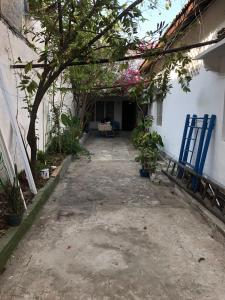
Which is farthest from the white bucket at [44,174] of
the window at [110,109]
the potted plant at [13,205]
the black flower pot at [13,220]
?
the window at [110,109]

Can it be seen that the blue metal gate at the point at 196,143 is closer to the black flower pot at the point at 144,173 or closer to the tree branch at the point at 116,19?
the black flower pot at the point at 144,173

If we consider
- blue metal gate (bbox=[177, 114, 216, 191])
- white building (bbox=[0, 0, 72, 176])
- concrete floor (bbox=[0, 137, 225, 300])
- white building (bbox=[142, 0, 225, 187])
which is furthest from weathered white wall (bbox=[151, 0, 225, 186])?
white building (bbox=[0, 0, 72, 176])

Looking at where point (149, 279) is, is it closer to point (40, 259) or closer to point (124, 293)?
point (124, 293)

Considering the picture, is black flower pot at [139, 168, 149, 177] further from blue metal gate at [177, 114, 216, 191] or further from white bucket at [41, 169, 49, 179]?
white bucket at [41, 169, 49, 179]

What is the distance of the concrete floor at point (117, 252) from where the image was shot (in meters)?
2.80

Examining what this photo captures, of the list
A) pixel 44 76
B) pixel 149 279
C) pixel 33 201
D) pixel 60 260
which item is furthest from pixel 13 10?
pixel 149 279

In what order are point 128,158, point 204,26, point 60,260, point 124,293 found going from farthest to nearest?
point 128,158
point 204,26
point 60,260
point 124,293

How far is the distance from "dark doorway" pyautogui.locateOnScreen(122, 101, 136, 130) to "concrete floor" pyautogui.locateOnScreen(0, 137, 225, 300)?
1668 centimetres

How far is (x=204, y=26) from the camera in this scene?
6129 mm

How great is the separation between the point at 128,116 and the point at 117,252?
1941cm

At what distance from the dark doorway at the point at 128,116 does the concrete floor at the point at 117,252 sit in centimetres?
1668

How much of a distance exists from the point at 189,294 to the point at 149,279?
40cm

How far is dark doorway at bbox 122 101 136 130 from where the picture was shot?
2239 cm

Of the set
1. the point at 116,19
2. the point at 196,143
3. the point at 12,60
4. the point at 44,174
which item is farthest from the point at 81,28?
the point at 196,143
